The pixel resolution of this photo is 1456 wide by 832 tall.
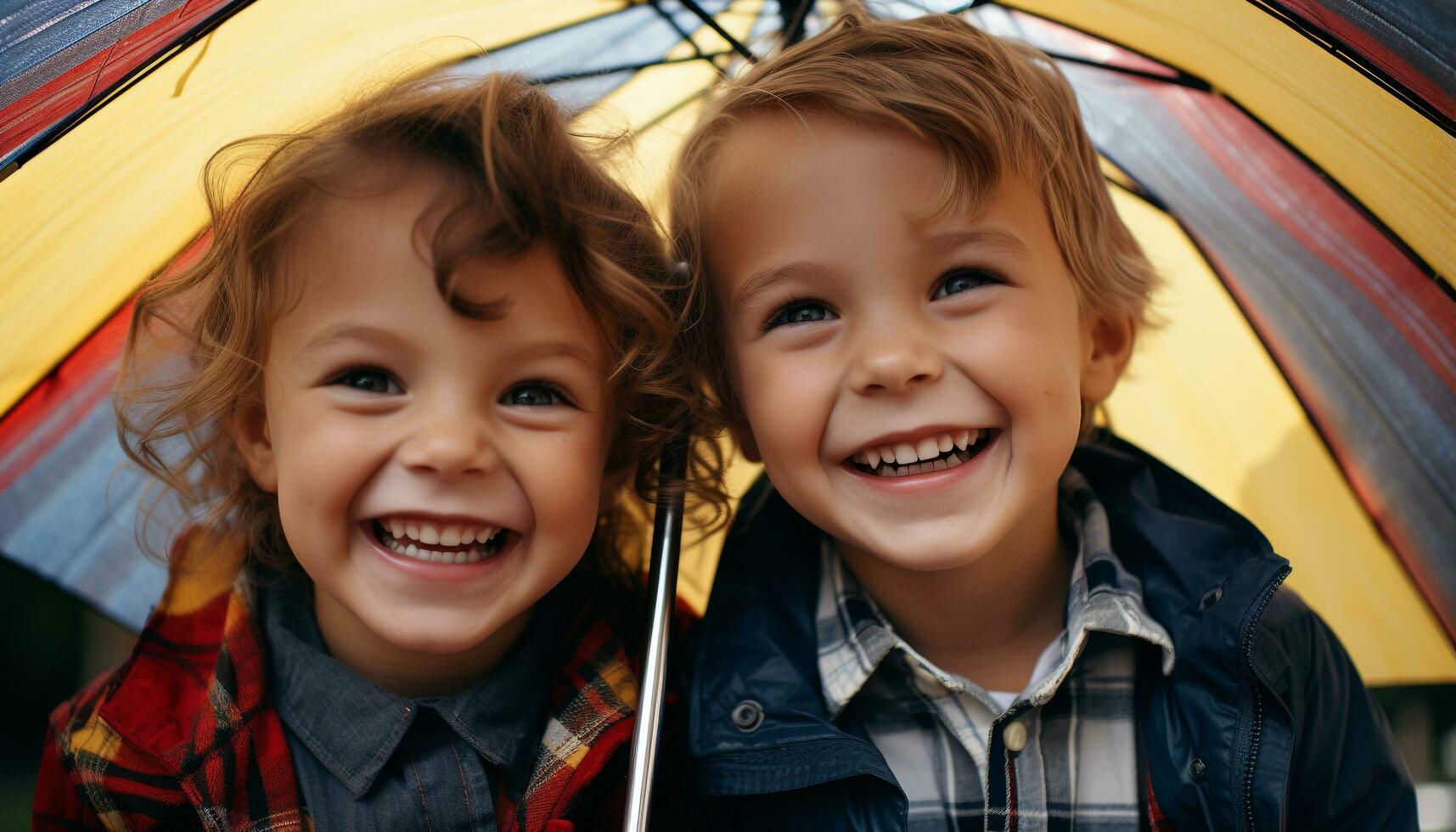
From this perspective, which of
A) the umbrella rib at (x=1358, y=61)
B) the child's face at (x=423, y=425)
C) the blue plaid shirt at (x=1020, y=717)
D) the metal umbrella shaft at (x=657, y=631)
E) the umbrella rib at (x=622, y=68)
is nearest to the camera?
the umbrella rib at (x=1358, y=61)

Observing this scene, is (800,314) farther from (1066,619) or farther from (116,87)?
(116,87)

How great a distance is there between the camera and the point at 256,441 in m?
1.64

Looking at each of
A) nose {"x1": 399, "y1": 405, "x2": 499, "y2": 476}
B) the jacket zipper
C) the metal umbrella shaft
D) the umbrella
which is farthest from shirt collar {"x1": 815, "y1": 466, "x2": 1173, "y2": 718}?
nose {"x1": 399, "y1": 405, "x2": 499, "y2": 476}

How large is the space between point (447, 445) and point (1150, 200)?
1284 mm

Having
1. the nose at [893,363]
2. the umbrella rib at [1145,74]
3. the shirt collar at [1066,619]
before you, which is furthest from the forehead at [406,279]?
the umbrella rib at [1145,74]

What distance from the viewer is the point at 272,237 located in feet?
4.88

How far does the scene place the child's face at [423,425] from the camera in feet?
4.61

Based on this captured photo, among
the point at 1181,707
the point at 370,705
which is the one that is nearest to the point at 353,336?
the point at 370,705

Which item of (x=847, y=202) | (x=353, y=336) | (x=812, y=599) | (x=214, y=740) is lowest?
(x=214, y=740)

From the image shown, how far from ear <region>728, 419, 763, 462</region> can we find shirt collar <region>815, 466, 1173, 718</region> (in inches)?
7.4

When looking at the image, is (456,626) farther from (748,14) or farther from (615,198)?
(748,14)

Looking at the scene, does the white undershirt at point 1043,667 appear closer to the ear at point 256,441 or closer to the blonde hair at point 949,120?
Result: the blonde hair at point 949,120

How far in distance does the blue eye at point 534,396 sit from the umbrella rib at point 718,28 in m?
0.66

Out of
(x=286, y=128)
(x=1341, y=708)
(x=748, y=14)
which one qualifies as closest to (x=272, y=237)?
(x=286, y=128)
